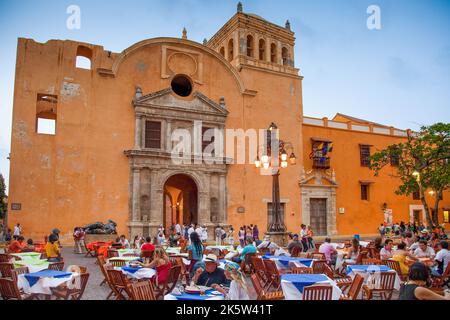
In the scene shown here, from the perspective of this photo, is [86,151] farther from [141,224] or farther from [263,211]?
[263,211]

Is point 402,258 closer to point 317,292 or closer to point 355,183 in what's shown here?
point 317,292

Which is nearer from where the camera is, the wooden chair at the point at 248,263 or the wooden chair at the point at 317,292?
the wooden chair at the point at 317,292

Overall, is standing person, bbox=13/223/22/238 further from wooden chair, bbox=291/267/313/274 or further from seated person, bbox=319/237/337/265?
wooden chair, bbox=291/267/313/274

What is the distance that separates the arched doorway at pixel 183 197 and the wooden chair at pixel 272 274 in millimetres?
14452

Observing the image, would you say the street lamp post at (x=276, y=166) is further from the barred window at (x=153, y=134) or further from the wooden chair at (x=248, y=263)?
the barred window at (x=153, y=134)

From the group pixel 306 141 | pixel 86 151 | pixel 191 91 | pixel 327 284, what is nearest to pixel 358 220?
pixel 306 141

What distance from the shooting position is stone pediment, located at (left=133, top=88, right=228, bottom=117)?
21.2m

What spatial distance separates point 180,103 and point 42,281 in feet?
54.1

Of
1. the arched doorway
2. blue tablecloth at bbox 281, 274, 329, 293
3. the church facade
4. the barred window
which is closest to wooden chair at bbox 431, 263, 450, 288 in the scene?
blue tablecloth at bbox 281, 274, 329, 293

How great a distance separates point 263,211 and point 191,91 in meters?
8.03

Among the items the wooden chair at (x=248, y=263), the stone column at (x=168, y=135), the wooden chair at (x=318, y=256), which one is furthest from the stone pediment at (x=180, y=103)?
the wooden chair at (x=318, y=256)

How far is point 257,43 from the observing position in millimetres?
26328

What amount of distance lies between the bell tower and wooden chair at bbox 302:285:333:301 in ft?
66.6

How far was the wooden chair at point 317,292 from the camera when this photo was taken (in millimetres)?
5500
